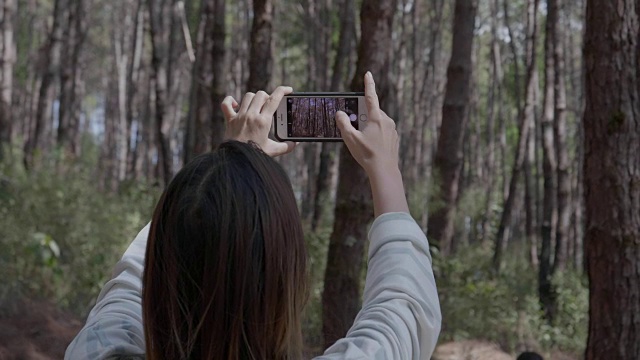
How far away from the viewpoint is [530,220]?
2050 cm

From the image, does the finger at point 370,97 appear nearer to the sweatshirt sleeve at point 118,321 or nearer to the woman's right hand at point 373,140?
the woman's right hand at point 373,140

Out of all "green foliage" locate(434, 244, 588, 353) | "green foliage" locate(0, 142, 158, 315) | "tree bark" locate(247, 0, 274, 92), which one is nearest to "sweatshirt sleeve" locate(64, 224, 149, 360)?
"green foliage" locate(0, 142, 158, 315)

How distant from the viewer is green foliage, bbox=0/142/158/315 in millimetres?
9555

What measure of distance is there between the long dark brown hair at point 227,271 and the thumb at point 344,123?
1.34 ft

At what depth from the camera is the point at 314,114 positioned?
220cm

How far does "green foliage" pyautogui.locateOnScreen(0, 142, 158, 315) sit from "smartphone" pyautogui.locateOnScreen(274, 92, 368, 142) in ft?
21.2

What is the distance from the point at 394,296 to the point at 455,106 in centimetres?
1179

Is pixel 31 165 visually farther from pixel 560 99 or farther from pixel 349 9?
pixel 560 99

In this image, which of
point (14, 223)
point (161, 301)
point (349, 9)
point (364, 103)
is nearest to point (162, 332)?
point (161, 301)

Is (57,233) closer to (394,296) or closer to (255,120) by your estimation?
(255,120)

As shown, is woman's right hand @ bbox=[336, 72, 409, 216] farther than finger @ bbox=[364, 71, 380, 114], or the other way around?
finger @ bbox=[364, 71, 380, 114]

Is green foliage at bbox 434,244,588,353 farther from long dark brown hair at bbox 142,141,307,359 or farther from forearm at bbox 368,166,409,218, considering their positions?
long dark brown hair at bbox 142,141,307,359

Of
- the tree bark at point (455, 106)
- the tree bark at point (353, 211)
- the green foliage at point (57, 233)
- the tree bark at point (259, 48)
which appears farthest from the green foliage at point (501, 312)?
the green foliage at point (57, 233)

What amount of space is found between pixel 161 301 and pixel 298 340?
22 cm
